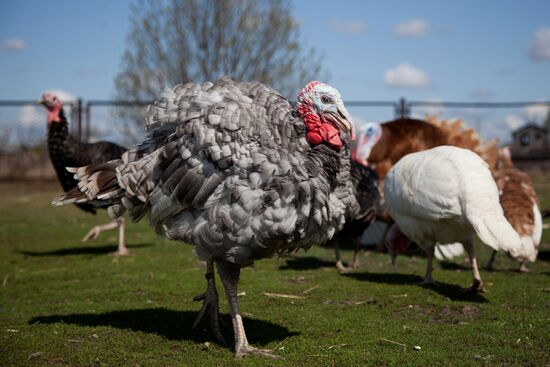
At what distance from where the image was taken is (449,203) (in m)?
6.55

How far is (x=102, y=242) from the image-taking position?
11.7 metres

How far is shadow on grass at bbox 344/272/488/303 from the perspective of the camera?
22.0ft

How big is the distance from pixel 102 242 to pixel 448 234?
23.2ft

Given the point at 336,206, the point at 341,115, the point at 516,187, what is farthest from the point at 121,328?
the point at 516,187

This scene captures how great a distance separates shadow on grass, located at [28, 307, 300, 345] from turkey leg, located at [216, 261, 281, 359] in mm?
361

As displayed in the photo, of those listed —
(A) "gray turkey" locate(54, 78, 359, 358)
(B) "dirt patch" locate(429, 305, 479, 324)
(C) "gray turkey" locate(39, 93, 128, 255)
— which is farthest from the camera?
(C) "gray turkey" locate(39, 93, 128, 255)

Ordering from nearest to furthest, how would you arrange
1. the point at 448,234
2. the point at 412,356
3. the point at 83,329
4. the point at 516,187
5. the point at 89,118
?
the point at 412,356
the point at 83,329
the point at 448,234
the point at 516,187
the point at 89,118

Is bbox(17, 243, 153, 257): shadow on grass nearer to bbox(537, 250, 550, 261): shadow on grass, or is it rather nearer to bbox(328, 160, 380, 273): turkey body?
bbox(328, 160, 380, 273): turkey body

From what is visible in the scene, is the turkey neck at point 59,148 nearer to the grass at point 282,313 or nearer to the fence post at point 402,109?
the grass at point 282,313

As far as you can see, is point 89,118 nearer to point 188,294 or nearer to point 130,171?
point 188,294

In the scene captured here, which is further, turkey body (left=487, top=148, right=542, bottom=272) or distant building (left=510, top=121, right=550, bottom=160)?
distant building (left=510, top=121, right=550, bottom=160)

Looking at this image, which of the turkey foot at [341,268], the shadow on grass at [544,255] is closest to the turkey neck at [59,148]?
the turkey foot at [341,268]

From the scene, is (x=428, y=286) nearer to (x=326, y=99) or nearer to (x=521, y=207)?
(x=521, y=207)

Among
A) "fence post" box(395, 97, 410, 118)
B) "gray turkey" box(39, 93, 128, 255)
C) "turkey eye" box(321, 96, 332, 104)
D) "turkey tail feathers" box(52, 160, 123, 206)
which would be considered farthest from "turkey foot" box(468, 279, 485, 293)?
"fence post" box(395, 97, 410, 118)
